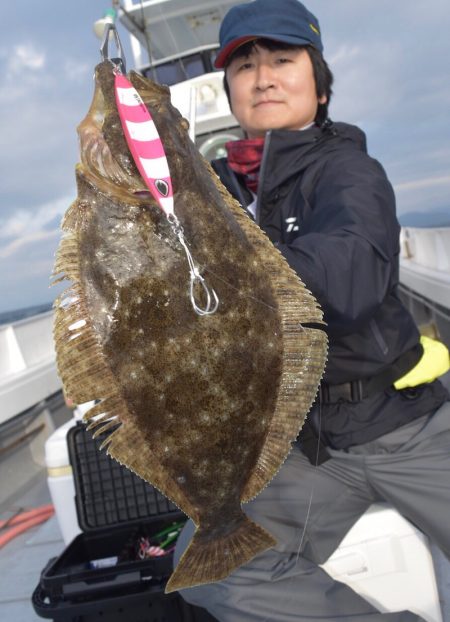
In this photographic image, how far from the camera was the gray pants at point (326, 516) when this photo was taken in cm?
218

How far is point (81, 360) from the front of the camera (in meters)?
1.50

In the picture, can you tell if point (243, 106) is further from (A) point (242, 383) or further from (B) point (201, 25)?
(B) point (201, 25)

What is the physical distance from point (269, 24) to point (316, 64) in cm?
35

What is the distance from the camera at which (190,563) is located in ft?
5.73

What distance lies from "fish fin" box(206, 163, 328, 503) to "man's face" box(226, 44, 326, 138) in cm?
A: 108

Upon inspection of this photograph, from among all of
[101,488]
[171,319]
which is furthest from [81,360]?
[101,488]

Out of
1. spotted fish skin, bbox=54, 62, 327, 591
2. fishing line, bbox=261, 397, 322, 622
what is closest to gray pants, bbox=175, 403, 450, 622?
fishing line, bbox=261, 397, 322, 622

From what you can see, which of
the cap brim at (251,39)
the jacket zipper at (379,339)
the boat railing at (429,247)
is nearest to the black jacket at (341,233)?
the jacket zipper at (379,339)

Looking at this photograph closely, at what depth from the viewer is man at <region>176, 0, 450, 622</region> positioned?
221cm

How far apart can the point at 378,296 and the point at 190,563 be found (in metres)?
1.06

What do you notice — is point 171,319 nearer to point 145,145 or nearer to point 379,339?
point 145,145

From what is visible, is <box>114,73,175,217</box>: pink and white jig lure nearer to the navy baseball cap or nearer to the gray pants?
the navy baseball cap

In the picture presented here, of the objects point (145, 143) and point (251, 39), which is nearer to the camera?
point (145, 143)

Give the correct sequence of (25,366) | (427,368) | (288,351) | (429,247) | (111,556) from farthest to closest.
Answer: (429,247) < (25,366) < (111,556) < (427,368) < (288,351)
